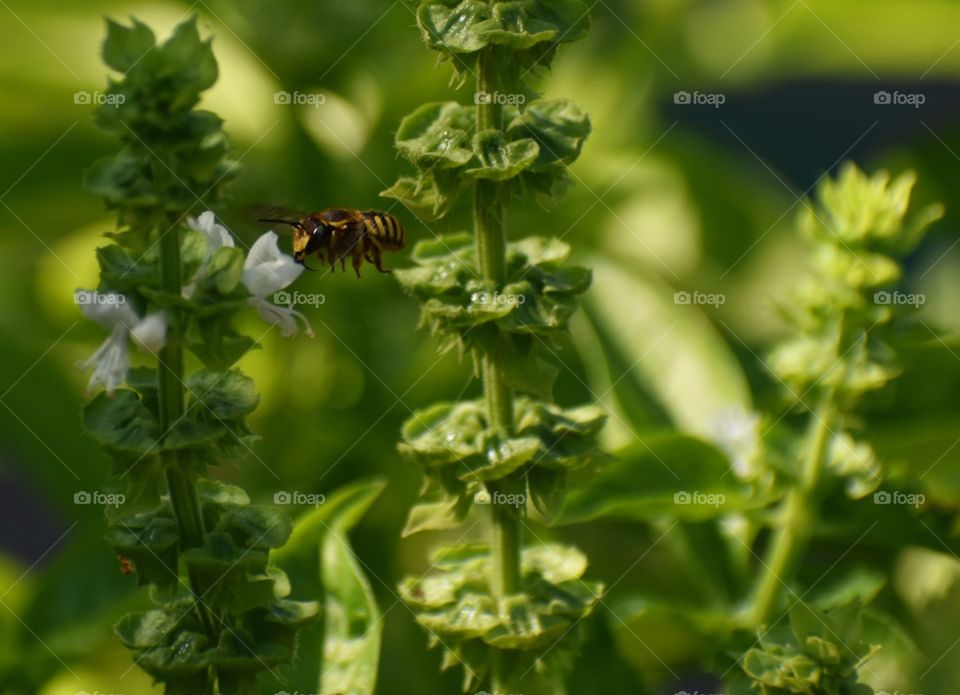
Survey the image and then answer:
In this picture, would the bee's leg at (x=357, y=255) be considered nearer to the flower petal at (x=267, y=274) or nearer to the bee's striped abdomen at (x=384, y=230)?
the bee's striped abdomen at (x=384, y=230)

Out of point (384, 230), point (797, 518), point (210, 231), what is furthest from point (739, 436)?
point (210, 231)

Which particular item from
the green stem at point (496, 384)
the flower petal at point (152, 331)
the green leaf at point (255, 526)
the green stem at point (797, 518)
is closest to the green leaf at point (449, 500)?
the green stem at point (496, 384)

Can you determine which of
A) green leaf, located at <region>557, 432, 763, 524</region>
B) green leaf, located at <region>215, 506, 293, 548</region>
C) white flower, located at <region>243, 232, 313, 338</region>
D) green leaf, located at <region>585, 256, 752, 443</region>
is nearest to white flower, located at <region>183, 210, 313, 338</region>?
white flower, located at <region>243, 232, 313, 338</region>

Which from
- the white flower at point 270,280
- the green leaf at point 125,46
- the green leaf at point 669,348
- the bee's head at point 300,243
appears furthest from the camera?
the green leaf at point 669,348

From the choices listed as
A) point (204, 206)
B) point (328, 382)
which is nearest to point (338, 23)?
point (328, 382)

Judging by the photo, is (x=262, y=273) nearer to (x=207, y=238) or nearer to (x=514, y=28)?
(x=207, y=238)

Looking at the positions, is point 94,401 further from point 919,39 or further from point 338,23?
point 919,39

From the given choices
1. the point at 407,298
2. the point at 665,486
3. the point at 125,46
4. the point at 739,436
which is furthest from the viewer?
the point at 407,298

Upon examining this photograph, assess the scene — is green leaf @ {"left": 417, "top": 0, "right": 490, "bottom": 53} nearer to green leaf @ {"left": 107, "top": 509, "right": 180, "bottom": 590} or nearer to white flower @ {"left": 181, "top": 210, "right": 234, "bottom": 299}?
white flower @ {"left": 181, "top": 210, "right": 234, "bottom": 299}
